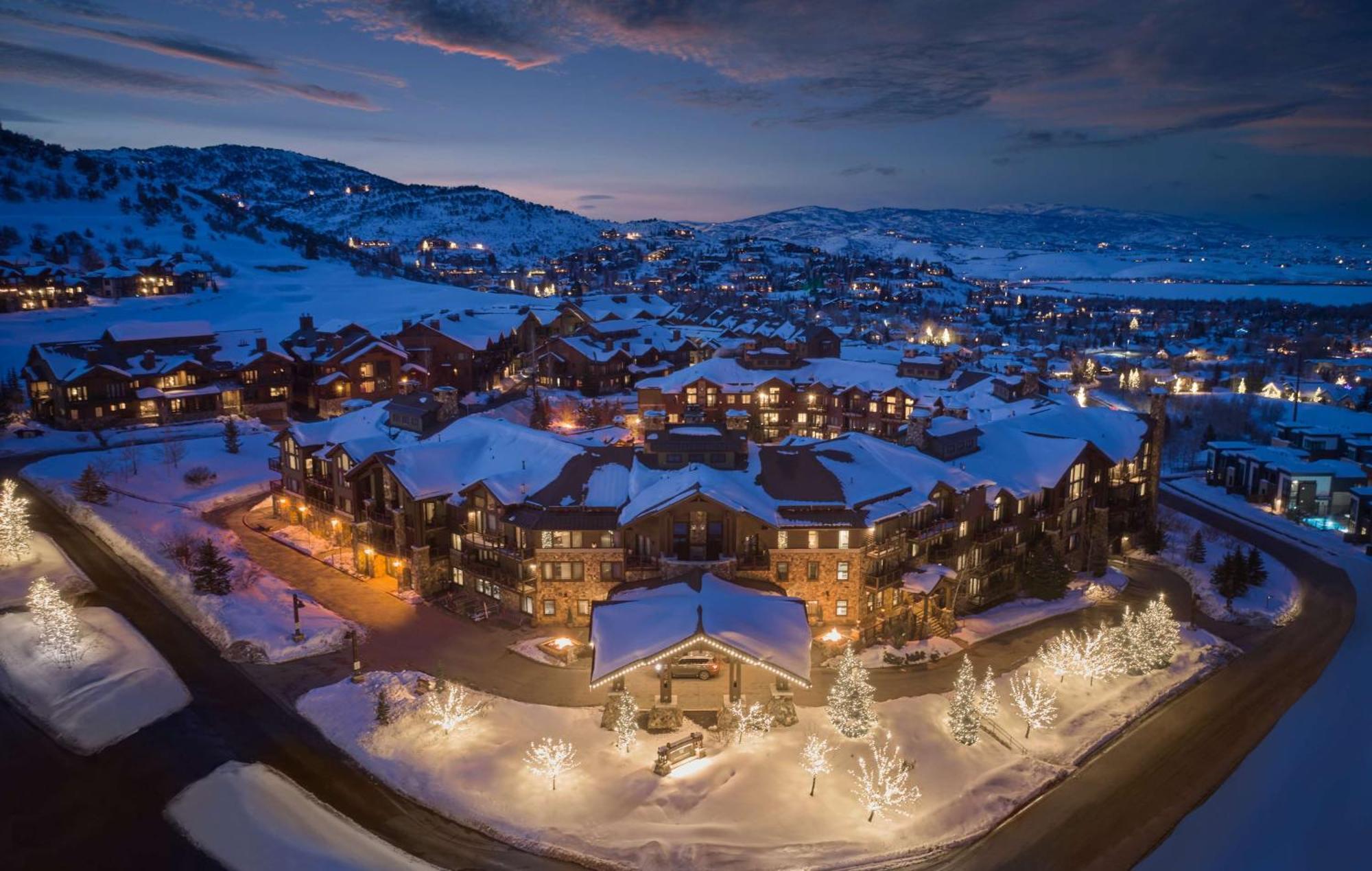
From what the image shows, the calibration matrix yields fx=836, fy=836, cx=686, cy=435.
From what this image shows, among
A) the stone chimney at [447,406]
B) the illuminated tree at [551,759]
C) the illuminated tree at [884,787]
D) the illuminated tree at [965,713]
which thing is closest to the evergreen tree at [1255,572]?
the illuminated tree at [965,713]

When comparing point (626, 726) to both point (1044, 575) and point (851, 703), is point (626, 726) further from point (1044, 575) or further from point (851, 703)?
point (1044, 575)

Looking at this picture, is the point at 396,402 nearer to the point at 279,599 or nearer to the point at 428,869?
the point at 279,599

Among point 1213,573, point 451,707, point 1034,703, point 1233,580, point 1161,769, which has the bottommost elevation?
point 1161,769

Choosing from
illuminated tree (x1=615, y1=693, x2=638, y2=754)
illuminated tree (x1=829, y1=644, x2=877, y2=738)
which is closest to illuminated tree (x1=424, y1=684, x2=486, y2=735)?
illuminated tree (x1=615, y1=693, x2=638, y2=754)

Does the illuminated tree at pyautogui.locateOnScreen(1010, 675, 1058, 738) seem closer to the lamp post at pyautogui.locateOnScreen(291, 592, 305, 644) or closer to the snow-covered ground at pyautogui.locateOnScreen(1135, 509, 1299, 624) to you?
the snow-covered ground at pyautogui.locateOnScreen(1135, 509, 1299, 624)

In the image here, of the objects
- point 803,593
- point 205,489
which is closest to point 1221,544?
point 803,593

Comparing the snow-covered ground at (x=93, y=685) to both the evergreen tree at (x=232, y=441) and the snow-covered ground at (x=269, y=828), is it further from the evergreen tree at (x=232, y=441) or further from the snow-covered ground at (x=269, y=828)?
the evergreen tree at (x=232, y=441)

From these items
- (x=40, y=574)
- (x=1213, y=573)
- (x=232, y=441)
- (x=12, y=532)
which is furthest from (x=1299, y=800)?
(x=232, y=441)
